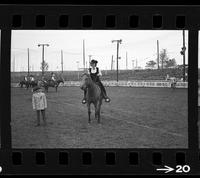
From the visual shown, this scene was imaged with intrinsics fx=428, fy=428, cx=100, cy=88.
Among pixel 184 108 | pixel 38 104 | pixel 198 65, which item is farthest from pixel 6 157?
pixel 198 65

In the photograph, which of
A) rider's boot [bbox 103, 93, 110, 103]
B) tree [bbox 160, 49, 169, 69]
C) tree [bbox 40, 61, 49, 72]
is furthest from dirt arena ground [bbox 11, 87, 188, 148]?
tree [bbox 160, 49, 169, 69]

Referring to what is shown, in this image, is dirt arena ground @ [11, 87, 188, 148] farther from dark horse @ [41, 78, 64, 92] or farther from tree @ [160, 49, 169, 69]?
tree @ [160, 49, 169, 69]

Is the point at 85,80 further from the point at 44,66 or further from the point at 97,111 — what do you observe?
the point at 44,66

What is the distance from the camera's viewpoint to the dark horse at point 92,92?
785 centimetres

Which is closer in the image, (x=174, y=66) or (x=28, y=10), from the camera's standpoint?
(x=28, y=10)

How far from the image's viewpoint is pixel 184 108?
7.63 m

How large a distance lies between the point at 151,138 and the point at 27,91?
2393 millimetres

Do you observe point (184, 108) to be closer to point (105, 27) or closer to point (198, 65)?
point (198, 65)

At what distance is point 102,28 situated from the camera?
7.34m

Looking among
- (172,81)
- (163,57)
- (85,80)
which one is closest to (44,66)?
(85,80)

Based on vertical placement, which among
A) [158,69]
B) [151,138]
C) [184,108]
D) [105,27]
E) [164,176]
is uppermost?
[105,27]

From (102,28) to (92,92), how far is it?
1.25m

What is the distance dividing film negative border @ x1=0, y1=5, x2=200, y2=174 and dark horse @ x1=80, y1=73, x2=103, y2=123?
849 mm

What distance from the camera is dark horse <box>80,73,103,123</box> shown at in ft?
25.8
